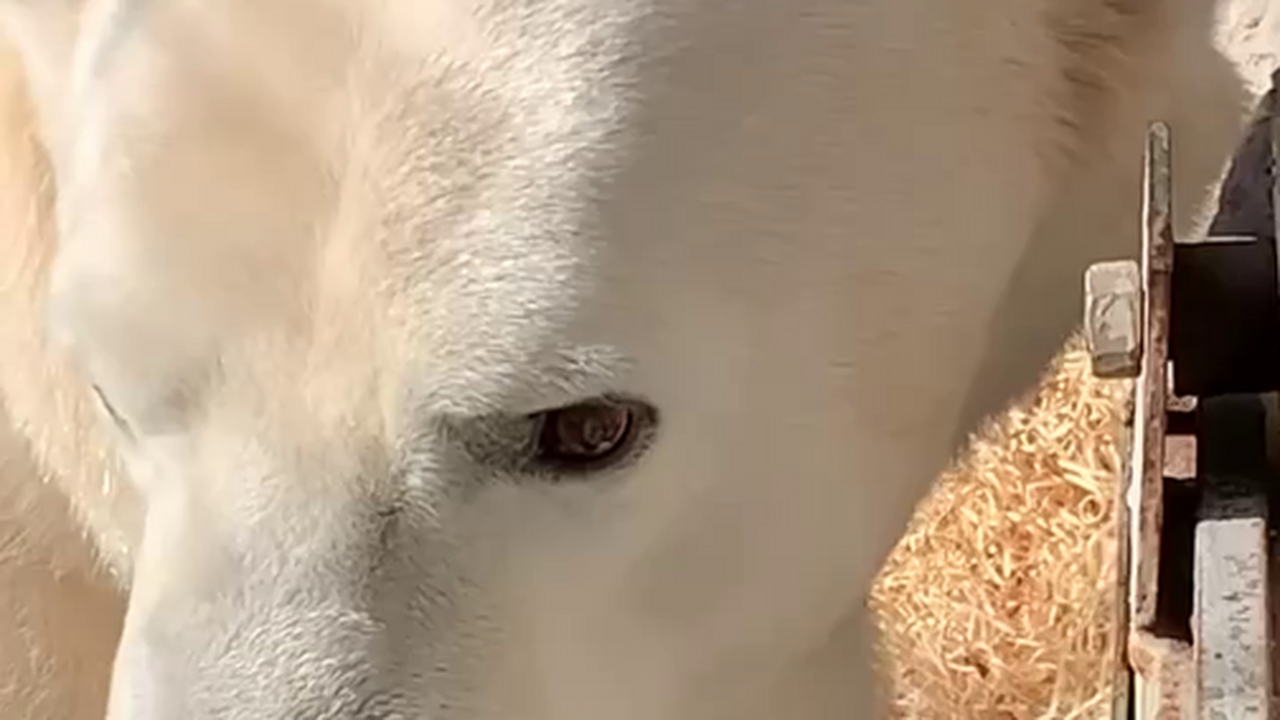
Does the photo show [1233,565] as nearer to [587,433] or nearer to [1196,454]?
[1196,454]

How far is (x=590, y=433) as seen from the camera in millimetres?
1027

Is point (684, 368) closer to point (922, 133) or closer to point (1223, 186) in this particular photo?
point (922, 133)

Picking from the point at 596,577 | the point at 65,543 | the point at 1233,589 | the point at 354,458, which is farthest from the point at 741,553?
A: the point at 65,543

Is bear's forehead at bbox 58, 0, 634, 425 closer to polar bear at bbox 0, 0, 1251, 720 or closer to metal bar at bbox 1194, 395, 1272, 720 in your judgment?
polar bear at bbox 0, 0, 1251, 720

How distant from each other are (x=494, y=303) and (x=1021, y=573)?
4.59 ft

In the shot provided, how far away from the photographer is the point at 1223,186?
4.43ft

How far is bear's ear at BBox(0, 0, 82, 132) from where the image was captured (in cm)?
116

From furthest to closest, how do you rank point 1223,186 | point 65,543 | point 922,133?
point 65,543 → point 1223,186 → point 922,133

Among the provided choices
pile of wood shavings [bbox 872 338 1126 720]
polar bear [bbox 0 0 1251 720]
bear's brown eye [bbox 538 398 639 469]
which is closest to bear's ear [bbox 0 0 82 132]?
polar bear [bbox 0 0 1251 720]

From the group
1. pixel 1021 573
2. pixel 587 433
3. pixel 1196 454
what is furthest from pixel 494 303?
pixel 1021 573

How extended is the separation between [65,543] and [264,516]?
0.50m

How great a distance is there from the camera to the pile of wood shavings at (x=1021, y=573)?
2217mm

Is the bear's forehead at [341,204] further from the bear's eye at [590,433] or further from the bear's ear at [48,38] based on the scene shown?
the bear's ear at [48,38]

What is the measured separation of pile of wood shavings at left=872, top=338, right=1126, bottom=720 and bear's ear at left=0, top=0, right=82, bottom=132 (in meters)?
1.16
